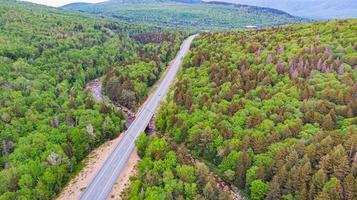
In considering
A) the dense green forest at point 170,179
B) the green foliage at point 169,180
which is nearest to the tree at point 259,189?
the dense green forest at point 170,179

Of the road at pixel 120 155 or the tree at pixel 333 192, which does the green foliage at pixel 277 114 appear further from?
the road at pixel 120 155

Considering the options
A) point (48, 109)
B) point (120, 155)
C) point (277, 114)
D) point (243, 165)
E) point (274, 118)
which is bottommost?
point (120, 155)

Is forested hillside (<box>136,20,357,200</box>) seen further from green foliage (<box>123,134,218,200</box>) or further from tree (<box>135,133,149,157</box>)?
tree (<box>135,133,149,157</box>)

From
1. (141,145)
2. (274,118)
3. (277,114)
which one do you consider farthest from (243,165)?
(141,145)

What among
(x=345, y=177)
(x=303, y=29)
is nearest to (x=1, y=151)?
(x=345, y=177)

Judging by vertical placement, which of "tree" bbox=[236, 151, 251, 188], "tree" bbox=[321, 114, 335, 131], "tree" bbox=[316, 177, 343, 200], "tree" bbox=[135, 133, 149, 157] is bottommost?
"tree" bbox=[135, 133, 149, 157]

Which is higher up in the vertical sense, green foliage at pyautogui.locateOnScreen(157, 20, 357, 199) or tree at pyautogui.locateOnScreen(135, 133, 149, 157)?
green foliage at pyautogui.locateOnScreen(157, 20, 357, 199)

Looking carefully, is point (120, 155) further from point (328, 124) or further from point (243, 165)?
point (328, 124)

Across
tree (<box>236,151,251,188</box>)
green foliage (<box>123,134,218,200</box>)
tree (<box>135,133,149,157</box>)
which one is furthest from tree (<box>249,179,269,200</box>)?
tree (<box>135,133,149,157</box>)
